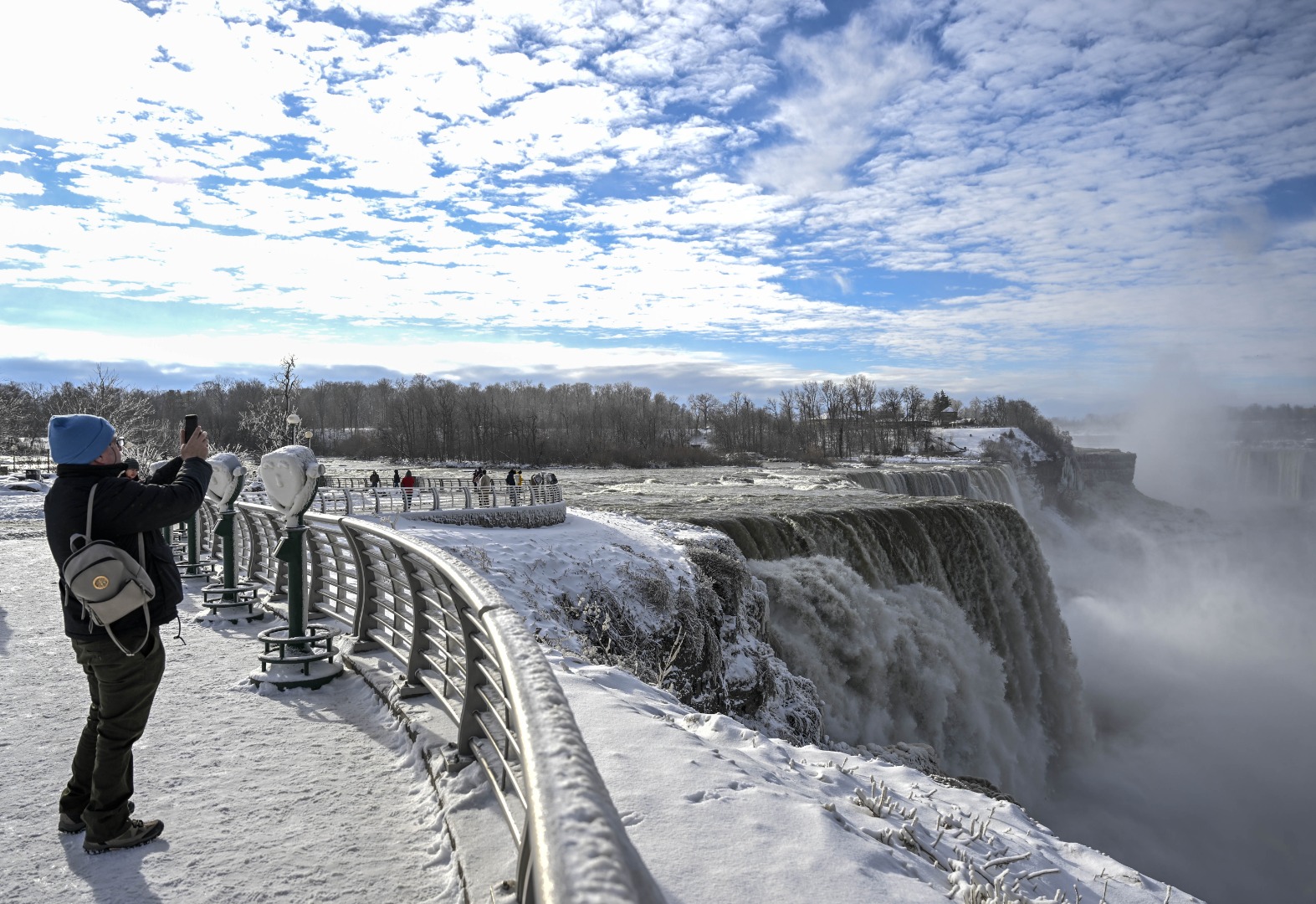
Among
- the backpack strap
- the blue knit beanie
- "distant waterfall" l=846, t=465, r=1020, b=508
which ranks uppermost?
the blue knit beanie

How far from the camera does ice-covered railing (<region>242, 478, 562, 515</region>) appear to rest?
2066 cm

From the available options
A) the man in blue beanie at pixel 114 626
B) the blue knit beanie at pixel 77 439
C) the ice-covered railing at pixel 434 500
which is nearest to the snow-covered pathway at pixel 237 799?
the man in blue beanie at pixel 114 626

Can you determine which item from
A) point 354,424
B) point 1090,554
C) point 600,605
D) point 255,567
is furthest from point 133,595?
point 354,424

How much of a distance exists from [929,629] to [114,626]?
1840cm

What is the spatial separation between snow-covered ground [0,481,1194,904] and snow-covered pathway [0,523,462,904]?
12mm

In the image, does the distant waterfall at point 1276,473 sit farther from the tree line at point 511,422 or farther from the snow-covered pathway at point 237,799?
the snow-covered pathway at point 237,799

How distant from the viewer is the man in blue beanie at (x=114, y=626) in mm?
3441

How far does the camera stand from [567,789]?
1405 mm

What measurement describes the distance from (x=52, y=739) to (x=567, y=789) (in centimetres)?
522

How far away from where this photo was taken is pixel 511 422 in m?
93.4

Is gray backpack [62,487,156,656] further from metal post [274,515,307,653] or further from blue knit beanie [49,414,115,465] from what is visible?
metal post [274,515,307,653]

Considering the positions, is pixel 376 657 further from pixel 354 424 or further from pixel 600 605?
pixel 354 424

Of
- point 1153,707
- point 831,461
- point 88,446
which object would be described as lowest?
point 1153,707

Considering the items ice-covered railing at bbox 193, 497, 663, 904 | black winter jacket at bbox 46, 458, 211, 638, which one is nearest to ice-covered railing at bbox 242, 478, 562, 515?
ice-covered railing at bbox 193, 497, 663, 904
